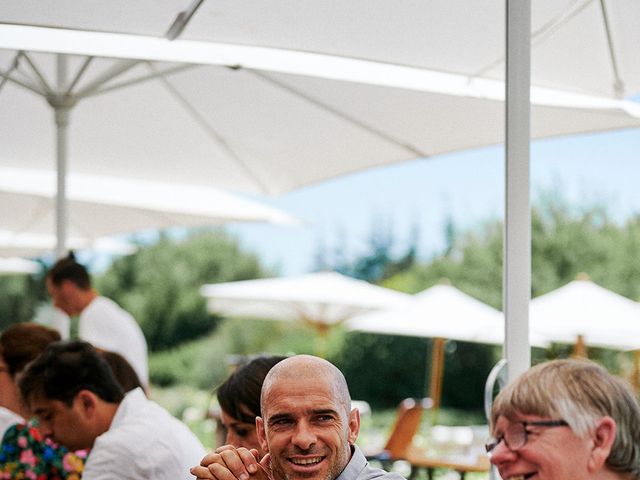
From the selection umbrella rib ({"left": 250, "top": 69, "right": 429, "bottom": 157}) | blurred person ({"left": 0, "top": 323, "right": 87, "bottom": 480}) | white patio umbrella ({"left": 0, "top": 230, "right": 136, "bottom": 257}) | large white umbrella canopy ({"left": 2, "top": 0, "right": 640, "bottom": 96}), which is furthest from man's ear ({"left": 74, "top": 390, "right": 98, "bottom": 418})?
white patio umbrella ({"left": 0, "top": 230, "right": 136, "bottom": 257})

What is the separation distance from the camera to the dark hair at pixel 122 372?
12.3ft

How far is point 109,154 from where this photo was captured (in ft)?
26.9

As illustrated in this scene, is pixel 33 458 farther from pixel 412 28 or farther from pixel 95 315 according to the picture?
pixel 95 315

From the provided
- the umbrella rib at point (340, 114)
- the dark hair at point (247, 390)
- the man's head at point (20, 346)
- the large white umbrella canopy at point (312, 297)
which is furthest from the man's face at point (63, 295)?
the large white umbrella canopy at point (312, 297)

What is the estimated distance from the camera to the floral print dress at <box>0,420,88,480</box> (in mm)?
3277

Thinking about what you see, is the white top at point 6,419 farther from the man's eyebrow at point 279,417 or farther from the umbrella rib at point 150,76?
the umbrella rib at point 150,76

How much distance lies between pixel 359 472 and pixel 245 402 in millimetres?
686

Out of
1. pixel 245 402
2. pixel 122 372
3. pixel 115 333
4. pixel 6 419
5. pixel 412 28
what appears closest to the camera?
pixel 245 402

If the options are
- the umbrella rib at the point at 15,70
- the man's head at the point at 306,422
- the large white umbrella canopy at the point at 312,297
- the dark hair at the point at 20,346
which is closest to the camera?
the man's head at the point at 306,422

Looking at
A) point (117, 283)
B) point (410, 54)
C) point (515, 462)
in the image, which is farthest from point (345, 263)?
point (515, 462)

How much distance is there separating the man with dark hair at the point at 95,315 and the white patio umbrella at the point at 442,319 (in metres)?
7.68

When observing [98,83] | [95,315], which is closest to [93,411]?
[95,315]

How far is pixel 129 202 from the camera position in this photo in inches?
363

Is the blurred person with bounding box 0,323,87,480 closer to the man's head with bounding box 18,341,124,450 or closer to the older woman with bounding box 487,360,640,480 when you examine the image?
the man's head with bounding box 18,341,124,450
